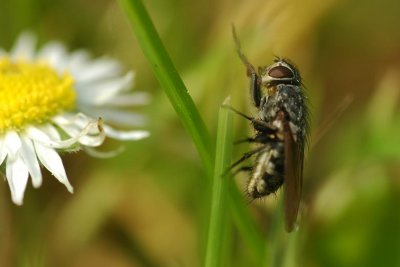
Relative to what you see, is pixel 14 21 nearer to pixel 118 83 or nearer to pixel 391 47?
pixel 118 83

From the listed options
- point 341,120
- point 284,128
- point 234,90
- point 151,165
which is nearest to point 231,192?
point 284,128

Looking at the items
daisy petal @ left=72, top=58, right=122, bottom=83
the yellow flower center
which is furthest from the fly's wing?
daisy petal @ left=72, top=58, right=122, bottom=83

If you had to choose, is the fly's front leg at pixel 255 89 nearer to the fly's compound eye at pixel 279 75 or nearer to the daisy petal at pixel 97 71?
the fly's compound eye at pixel 279 75

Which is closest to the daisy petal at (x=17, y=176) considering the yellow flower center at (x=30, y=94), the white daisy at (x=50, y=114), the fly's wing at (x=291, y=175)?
the white daisy at (x=50, y=114)

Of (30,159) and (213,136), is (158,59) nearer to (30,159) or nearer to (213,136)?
(30,159)

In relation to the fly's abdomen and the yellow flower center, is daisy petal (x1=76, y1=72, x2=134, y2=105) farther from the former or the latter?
the fly's abdomen

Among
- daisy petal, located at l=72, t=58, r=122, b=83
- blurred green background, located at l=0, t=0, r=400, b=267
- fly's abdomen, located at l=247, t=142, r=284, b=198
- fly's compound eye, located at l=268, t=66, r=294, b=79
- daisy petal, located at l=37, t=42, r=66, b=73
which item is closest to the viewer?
fly's abdomen, located at l=247, t=142, r=284, b=198

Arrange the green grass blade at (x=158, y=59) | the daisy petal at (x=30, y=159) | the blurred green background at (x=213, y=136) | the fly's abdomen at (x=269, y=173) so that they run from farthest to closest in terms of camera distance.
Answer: the blurred green background at (x=213, y=136)
the fly's abdomen at (x=269, y=173)
the daisy petal at (x=30, y=159)
the green grass blade at (x=158, y=59)
